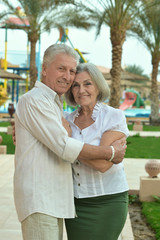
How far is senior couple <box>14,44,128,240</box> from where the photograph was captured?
189 centimetres

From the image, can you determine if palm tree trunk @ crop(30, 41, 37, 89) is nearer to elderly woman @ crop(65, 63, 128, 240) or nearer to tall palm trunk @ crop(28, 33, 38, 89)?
tall palm trunk @ crop(28, 33, 38, 89)

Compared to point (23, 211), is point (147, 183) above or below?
below

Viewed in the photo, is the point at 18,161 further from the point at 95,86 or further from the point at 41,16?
the point at 41,16

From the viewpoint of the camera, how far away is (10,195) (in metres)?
5.54

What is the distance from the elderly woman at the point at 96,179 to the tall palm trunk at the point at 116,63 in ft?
36.9

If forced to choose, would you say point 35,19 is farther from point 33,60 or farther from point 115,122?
point 115,122

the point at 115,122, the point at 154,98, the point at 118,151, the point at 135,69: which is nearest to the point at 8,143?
the point at 115,122

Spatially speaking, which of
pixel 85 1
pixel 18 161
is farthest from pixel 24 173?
pixel 85 1

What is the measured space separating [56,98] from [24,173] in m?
0.42

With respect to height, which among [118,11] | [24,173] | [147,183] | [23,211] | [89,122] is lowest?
[147,183]

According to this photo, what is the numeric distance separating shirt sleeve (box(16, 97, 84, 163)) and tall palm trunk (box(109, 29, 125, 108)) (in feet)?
38.1

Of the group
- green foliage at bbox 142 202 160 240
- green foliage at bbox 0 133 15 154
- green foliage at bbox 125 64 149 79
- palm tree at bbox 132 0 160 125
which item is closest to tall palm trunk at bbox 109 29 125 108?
green foliage at bbox 0 133 15 154

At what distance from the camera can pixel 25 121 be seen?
1.89 metres

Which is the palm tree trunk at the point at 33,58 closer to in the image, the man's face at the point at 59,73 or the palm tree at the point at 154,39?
the palm tree at the point at 154,39
